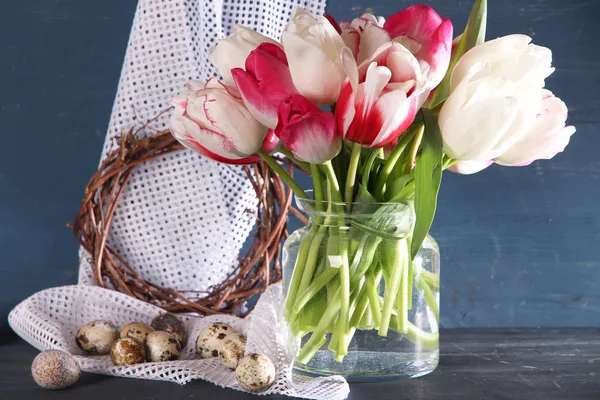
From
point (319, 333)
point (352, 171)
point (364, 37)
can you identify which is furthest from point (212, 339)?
point (364, 37)

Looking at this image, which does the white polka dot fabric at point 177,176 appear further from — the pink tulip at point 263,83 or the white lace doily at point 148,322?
the pink tulip at point 263,83

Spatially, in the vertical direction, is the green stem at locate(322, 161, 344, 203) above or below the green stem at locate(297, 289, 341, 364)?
above

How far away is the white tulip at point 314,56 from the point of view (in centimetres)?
60

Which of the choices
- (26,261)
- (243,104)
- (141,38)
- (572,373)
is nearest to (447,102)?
(243,104)

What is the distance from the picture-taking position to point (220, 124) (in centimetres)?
65

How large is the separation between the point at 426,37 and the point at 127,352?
17.2 inches

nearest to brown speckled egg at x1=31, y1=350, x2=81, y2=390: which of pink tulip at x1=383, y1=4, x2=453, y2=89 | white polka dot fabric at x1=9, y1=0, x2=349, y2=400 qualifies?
white polka dot fabric at x1=9, y1=0, x2=349, y2=400

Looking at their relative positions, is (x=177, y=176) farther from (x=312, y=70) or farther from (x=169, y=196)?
(x=312, y=70)

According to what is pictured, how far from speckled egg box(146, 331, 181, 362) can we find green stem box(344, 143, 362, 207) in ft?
0.85

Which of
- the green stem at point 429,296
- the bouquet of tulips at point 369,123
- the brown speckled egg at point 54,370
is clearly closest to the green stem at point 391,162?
the bouquet of tulips at point 369,123

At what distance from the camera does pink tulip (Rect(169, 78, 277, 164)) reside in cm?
65

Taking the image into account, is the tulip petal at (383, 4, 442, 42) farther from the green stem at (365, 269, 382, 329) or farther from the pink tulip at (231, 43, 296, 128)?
the green stem at (365, 269, 382, 329)

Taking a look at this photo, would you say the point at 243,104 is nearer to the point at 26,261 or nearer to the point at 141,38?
the point at 141,38

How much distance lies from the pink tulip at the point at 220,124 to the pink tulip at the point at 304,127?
0.06m
